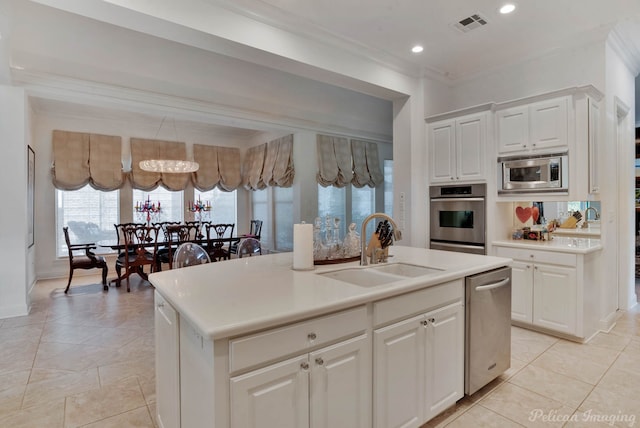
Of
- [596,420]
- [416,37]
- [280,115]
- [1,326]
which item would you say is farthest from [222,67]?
[596,420]

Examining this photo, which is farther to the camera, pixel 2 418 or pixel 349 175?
pixel 349 175

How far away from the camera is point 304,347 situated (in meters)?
1.37

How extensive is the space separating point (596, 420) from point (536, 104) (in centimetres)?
270

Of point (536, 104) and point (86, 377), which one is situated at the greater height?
point (536, 104)

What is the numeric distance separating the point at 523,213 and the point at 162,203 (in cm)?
652

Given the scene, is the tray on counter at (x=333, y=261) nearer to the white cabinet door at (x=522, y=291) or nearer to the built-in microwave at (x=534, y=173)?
the white cabinet door at (x=522, y=291)

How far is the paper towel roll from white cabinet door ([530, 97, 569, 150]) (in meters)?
2.66

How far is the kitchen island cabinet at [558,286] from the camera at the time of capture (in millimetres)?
3074

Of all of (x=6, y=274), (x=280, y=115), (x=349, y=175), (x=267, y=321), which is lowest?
(x=6, y=274)

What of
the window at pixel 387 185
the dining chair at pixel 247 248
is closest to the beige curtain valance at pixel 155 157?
the dining chair at pixel 247 248

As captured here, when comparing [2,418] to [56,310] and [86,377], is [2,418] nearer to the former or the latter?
[86,377]

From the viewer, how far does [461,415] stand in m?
2.10

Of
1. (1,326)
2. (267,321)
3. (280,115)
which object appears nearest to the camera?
(267,321)

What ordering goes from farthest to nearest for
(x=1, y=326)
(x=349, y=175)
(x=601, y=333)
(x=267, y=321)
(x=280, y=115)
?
(x=349, y=175) → (x=280, y=115) → (x=1, y=326) → (x=601, y=333) → (x=267, y=321)
